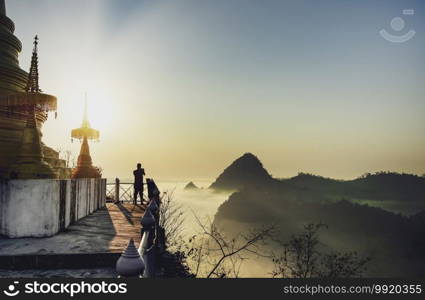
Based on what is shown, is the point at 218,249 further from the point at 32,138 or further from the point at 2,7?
the point at 2,7

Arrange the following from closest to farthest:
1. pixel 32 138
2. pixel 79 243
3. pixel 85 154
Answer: pixel 79 243 < pixel 32 138 < pixel 85 154

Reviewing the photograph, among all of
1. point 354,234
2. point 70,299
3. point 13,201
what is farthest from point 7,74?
point 354,234

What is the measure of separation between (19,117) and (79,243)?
8935mm

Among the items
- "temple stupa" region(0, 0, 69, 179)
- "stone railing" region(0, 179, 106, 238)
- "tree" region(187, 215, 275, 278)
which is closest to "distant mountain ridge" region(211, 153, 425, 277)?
"tree" region(187, 215, 275, 278)

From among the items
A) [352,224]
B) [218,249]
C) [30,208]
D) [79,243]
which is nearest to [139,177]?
[218,249]

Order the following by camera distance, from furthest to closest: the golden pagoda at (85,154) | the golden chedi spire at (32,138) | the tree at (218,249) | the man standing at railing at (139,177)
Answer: the golden pagoda at (85,154) < the man standing at railing at (139,177) < the tree at (218,249) < the golden chedi spire at (32,138)

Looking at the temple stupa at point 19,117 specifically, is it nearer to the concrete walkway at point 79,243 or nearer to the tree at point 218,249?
the concrete walkway at point 79,243

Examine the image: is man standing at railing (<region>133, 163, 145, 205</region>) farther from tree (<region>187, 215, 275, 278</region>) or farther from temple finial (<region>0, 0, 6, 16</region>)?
temple finial (<region>0, 0, 6, 16</region>)

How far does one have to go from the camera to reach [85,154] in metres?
20.5

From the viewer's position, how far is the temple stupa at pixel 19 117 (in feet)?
32.2

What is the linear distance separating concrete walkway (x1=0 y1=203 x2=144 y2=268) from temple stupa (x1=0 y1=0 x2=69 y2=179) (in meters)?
2.35

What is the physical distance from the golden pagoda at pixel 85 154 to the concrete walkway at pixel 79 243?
1032 cm

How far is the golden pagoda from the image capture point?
1989 centimetres

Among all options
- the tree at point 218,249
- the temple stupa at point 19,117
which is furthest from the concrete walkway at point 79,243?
the tree at point 218,249
